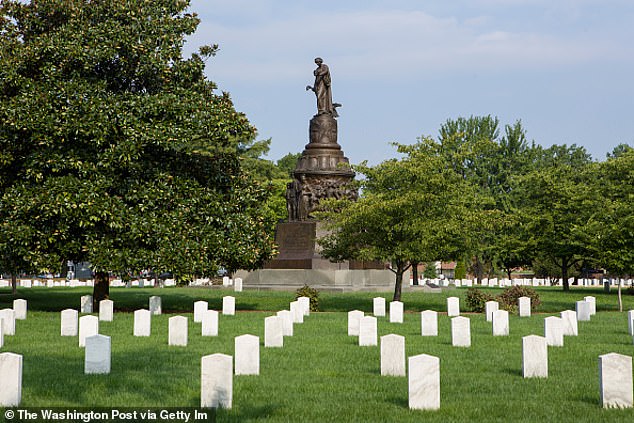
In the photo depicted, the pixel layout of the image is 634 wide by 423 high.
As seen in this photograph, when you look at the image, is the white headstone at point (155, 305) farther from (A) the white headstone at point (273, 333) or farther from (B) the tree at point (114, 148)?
(A) the white headstone at point (273, 333)

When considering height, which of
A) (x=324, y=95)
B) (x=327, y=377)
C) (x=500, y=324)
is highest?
(x=324, y=95)

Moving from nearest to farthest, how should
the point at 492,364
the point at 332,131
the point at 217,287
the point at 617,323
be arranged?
1. the point at 492,364
2. the point at 617,323
3. the point at 332,131
4. the point at 217,287

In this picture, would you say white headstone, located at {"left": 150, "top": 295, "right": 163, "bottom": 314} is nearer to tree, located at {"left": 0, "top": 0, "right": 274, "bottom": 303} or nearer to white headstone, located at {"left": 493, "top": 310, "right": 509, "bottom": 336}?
tree, located at {"left": 0, "top": 0, "right": 274, "bottom": 303}

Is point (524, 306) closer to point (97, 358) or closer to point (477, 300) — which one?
point (477, 300)

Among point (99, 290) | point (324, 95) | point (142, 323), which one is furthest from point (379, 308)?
point (324, 95)

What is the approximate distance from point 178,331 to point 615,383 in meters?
10.3

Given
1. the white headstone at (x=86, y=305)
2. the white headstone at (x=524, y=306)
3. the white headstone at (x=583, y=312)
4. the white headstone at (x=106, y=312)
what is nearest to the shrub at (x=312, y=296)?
the white headstone at (x=524, y=306)

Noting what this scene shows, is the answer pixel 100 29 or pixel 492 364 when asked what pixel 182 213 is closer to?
pixel 100 29

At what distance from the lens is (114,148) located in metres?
28.3

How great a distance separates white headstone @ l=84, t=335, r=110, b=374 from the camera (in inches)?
569

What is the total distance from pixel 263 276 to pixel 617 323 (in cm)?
2152

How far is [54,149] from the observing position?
94.4ft

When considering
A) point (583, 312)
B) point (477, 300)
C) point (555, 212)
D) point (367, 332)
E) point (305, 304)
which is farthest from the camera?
point (555, 212)

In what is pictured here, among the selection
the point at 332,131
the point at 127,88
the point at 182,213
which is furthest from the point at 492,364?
the point at 332,131
